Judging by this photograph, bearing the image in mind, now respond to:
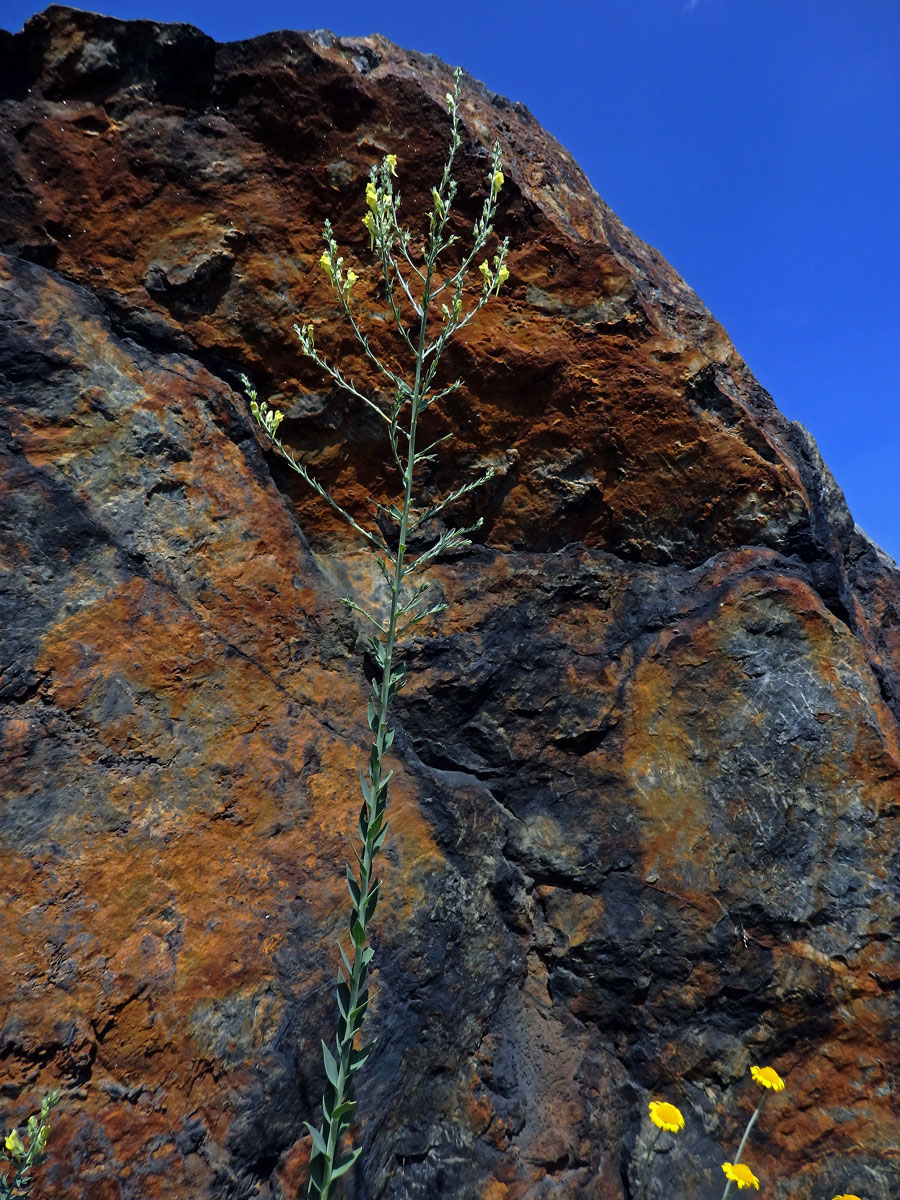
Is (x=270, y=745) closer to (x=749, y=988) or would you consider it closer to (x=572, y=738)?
(x=572, y=738)

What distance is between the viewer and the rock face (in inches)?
113

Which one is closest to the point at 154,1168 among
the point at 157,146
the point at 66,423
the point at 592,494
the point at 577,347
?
the point at 66,423

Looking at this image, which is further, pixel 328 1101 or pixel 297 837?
pixel 297 837

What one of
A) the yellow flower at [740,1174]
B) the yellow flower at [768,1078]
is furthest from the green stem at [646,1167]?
the yellow flower at [768,1078]

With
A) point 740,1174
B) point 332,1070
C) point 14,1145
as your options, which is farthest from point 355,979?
point 740,1174

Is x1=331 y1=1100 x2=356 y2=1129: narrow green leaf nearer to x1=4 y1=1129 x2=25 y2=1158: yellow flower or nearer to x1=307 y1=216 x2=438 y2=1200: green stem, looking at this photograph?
x1=307 y1=216 x2=438 y2=1200: green stem

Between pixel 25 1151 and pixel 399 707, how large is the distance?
2.29m

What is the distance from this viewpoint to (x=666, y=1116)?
3.20m

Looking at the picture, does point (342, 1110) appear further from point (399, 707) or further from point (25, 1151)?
point (399, 707)

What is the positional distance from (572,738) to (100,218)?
376 cm

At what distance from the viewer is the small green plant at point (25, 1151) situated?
225cm

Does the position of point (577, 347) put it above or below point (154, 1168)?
above

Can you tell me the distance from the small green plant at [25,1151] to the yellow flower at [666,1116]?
2.35m

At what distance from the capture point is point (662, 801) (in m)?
3.87
